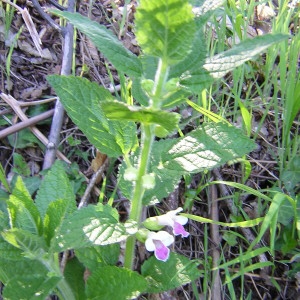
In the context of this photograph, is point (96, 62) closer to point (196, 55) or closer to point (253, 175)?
point (253, 175)

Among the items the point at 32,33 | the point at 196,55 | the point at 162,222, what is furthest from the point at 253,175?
the point at 32,33

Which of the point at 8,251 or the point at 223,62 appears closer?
the point at 223,62

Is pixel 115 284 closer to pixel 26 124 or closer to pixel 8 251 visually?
pixel 8 251

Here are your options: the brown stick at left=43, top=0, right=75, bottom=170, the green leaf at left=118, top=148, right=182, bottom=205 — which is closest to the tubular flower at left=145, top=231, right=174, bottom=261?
the green leaf at left=118, top=148, right=182, bottom=205

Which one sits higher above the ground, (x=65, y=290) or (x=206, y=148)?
(x=206, y=148)

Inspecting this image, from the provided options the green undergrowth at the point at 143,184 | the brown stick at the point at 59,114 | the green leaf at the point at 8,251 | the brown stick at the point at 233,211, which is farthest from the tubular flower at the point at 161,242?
the brown stick at the point at 59,114

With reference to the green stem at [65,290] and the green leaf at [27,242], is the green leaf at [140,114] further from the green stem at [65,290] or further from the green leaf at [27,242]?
the green stem at [65,290]

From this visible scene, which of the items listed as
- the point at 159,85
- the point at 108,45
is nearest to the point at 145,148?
the point at 159,85
